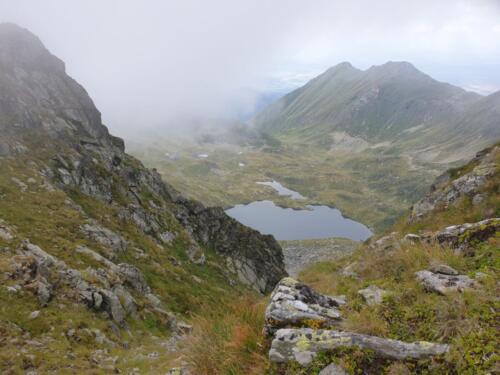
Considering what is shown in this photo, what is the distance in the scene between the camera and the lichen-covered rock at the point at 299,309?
25.6ft

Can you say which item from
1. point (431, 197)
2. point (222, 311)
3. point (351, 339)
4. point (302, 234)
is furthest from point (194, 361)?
point (302, 234)

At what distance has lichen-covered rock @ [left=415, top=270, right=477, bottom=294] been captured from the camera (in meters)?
7.85

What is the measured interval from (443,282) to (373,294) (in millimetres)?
1734

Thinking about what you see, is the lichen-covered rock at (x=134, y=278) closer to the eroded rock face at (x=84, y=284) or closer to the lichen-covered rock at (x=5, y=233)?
the eroded rock face at (x=84, y=284)

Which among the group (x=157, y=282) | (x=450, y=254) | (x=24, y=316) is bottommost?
(x=157, y=282)

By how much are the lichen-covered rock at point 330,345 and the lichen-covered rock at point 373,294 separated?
175cm

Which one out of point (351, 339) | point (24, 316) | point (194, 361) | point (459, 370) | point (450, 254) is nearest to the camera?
point (459, 370)

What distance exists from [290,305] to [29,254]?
2109 centimetres

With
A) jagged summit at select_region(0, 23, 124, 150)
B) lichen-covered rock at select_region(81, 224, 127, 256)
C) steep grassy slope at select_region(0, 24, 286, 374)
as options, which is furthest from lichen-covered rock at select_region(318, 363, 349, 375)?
jagged summit at select_region(0, 23, 124, 150)

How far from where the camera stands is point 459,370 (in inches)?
223

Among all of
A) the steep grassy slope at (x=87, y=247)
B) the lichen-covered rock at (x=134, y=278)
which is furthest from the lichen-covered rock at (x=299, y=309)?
the lichen-covered rock at (x=134, y=278)

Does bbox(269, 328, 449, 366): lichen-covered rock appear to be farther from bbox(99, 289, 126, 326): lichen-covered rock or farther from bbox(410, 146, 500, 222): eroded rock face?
bbox(410, 146, 500, 222): eroded rock face

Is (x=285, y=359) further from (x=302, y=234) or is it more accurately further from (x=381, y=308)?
(x=302, y=234)

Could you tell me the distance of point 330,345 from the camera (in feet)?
22.2
